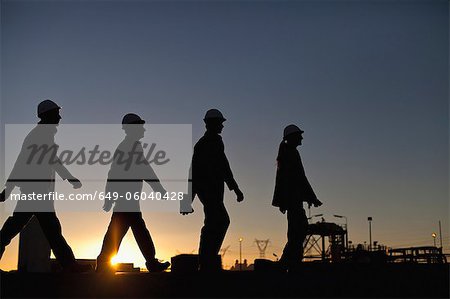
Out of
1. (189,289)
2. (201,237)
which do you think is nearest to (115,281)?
(189,289)

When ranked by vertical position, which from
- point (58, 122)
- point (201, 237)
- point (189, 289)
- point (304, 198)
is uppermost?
point (58, 122)

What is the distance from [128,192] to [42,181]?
1.35 m

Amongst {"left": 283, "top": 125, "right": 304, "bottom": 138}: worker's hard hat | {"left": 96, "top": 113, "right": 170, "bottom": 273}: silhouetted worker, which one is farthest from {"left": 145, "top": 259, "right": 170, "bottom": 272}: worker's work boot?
{"left": 283, "top": 125, "right": 304, "bottom": 138}: worker's hard hat

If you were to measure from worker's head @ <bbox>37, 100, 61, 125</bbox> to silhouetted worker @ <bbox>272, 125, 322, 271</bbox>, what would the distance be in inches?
153

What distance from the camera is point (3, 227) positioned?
9648mm

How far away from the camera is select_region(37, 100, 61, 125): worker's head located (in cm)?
989

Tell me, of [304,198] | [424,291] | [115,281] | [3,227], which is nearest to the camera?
[424,291]

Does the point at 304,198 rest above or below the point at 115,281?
above

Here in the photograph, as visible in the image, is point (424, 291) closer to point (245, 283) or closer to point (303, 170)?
point (245, 283)

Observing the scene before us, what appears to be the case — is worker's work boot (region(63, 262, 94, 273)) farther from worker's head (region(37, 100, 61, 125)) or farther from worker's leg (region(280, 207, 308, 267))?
worker's leg (region(280, 207, 308, 267))

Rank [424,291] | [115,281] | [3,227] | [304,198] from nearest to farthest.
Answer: [424,291]
[115,281]
[3,227]
[304,198]

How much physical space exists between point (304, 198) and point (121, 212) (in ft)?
10.4

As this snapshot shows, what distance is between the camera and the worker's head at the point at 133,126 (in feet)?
33.8

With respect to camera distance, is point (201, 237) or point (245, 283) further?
point (201, 237)
